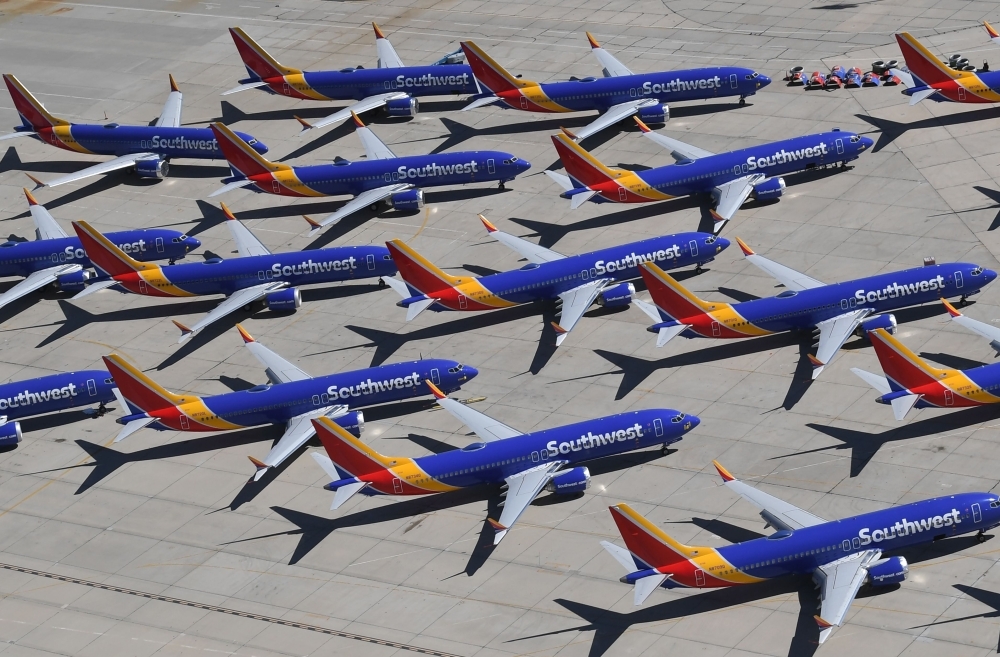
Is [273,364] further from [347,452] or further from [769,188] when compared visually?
[769,188]

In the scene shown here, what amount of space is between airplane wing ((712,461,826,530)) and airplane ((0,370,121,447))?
41124 mm

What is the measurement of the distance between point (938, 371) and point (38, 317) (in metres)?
64.7

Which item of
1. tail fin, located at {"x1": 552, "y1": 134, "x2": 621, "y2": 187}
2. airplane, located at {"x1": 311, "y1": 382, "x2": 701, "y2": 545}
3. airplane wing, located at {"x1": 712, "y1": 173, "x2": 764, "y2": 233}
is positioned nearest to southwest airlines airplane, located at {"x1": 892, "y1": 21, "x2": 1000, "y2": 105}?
airplane wing, located at {"x1": 712, "y1": 173, "x2": 764, "y2": 233}

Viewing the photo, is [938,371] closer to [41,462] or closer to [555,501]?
[555,501]

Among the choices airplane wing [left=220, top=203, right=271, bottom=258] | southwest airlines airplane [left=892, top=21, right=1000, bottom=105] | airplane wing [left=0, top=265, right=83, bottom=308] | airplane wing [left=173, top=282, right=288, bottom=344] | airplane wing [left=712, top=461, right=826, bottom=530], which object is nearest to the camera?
airplane wing [left=712, top=461, right=826, bottom=530]

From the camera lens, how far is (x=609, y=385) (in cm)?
10475

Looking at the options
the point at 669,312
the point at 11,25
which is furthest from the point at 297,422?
the point at 11,25

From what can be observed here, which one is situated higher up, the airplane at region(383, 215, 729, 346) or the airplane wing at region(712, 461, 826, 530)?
the airplane at region(383, 215, 729, 346)

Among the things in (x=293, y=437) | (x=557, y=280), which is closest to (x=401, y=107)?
(x=557, y=280)

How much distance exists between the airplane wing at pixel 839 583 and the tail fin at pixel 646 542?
22.6 feet

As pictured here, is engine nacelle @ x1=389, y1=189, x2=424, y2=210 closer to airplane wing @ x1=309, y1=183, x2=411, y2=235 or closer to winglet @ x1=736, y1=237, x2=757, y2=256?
airplane wing @ x1=309, y1=183, x2=411, y2=235

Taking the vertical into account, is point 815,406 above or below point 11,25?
below

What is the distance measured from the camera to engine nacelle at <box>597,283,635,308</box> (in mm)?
111562

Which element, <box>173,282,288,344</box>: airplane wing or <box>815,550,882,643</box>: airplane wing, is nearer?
<box>815,550,882,643</box>: airplane wing
